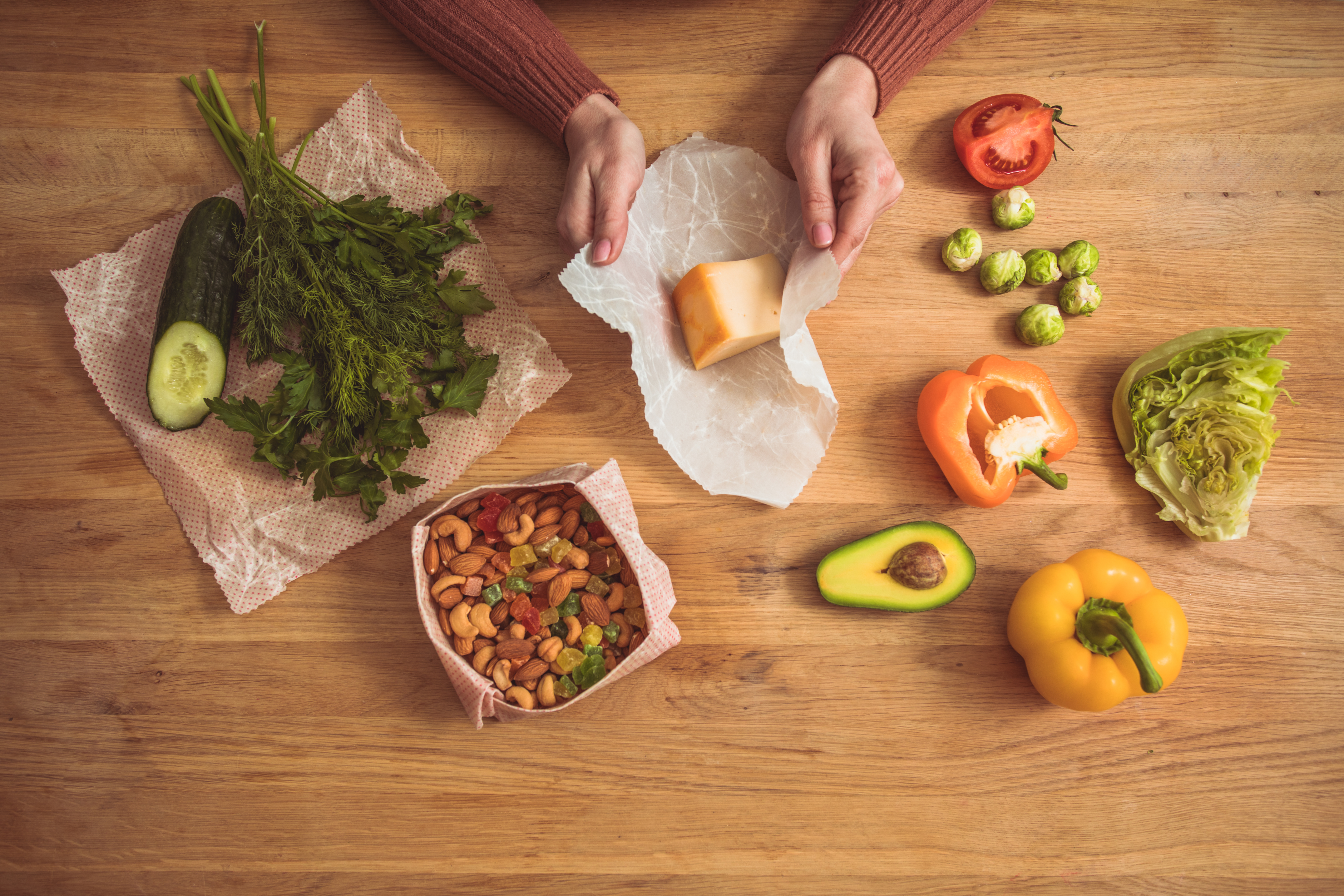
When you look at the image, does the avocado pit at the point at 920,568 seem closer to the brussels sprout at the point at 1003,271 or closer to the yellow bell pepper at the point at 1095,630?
the yellow bell pepper at the point at 1095,630

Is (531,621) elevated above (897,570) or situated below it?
below

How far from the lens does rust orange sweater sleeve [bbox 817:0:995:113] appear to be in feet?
4.51

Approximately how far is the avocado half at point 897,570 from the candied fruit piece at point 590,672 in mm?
414

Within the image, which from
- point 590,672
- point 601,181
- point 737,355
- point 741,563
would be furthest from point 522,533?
point 601,181

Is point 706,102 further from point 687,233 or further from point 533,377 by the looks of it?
point 533,377

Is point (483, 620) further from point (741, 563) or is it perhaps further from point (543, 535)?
point (741, 563)

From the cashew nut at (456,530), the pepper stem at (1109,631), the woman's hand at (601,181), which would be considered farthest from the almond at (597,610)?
the pepper stem at (1109,631)

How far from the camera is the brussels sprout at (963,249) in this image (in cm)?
140

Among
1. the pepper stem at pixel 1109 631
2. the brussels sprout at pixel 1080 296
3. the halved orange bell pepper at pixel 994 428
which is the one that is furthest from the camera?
the brussels sprout at pixel 1080 296

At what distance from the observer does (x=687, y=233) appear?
4.61 ft

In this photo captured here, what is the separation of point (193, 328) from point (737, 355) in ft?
3.19

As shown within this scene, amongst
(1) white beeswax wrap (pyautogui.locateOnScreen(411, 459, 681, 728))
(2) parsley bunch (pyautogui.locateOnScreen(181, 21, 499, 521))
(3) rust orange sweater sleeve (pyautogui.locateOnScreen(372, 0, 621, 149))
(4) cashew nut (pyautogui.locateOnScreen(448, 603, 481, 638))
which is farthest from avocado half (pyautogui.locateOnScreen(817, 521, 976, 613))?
(3) rust orange sweater sleeve (pyautogui.locateOnScreen(372, 0, 621, 149))

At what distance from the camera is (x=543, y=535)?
1292mm

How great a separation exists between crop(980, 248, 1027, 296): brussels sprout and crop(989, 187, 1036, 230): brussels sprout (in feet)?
0.19
